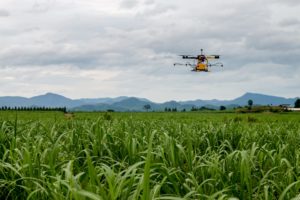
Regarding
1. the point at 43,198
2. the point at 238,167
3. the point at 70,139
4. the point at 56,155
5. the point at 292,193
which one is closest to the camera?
the point at 43,198

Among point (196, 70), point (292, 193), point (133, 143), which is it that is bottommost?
point (292, 193)

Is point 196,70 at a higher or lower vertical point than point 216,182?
higher

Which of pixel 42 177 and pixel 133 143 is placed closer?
pixel 42 177

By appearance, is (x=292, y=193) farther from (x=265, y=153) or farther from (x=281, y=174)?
(x=265, y=153)

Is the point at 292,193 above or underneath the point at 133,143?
underneath

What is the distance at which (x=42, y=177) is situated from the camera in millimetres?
3986

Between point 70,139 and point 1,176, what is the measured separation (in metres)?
1.66

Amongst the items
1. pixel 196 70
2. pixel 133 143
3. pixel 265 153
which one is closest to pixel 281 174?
pixel 265 153

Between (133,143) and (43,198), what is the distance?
2045 millimetres

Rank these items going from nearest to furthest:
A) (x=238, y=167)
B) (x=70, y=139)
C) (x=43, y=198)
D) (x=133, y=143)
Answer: (x=43, y=198) → (x=238, y=167) → (x=133, y=143) → (x=70, y=139)

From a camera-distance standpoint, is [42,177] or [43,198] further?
[42,177]

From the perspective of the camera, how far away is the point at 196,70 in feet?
386

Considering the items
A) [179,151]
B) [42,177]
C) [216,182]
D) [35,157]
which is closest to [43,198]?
[42,177]

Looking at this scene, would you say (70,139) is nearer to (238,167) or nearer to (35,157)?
(35,157)
